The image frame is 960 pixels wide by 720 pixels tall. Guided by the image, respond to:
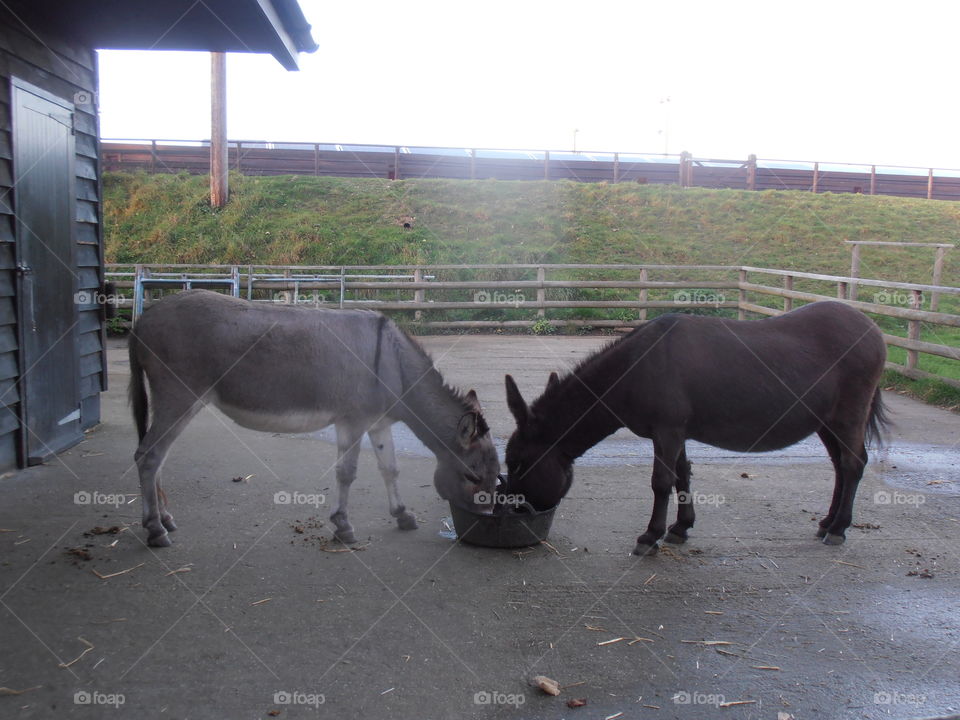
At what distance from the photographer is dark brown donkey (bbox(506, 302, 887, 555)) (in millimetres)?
4488

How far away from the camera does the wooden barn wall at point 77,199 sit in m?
5.38

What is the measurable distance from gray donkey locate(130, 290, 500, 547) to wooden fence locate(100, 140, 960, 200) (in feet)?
66.3

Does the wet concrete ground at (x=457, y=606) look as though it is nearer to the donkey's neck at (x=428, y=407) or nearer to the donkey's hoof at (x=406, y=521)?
the donkey's hoof at (x=406, y=521)

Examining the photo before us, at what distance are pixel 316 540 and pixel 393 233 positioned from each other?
1603cm

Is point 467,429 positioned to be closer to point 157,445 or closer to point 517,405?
point 517,405

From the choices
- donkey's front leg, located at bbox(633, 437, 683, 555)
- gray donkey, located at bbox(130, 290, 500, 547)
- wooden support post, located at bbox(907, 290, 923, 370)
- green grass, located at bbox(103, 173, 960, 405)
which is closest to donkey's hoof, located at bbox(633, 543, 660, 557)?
donkey's front leg, located at bbox(633, 437, 683, 555)

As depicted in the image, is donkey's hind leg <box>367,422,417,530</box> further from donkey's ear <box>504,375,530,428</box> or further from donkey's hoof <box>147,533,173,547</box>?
donkey's hoof <box>147,533,173,547</box>

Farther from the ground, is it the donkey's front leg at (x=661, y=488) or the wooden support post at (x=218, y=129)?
the wooden support post at (x=218, y=129)

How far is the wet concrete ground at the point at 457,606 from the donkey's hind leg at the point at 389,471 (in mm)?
111

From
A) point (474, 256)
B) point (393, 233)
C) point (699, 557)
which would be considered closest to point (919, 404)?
point (699, 557)

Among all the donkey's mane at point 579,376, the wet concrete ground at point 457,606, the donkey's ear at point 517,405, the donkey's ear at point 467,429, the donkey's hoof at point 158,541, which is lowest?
the wet concrete ground at point 457,606

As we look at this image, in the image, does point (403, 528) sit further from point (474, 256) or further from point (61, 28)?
point (474, 256)

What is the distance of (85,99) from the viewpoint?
662 centimetres

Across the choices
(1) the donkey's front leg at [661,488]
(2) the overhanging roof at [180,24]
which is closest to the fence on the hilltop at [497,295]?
(2) the overhanging roof at [180,24]
